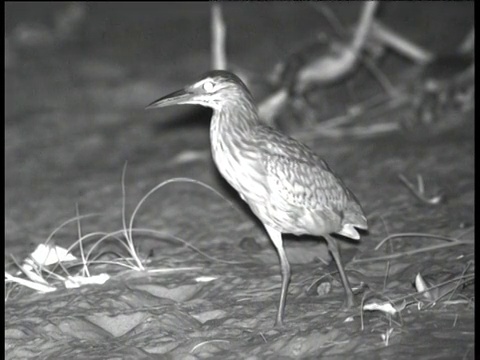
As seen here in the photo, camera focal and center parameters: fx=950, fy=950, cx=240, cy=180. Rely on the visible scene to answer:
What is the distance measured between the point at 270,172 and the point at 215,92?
1.63ft

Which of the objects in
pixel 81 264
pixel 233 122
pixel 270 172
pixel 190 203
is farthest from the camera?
pixel 190 203

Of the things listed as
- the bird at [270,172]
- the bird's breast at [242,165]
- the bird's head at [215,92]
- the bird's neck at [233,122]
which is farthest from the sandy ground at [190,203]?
the bird's head at [215,92]

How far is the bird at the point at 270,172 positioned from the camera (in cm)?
429

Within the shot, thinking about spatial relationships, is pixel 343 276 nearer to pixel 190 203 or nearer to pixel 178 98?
pixel 178 98

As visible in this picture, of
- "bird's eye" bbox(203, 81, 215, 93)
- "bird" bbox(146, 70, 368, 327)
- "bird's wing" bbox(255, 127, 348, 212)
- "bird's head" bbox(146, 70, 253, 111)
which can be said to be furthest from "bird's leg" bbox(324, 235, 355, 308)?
"bird's eye" bbox(203, 81, 215, 93)

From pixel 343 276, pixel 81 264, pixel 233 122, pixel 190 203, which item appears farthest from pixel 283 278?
pixel 190 203

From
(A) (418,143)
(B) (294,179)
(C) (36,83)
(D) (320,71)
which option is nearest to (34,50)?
(C) (36,83)

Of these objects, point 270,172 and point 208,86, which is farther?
point 208,86

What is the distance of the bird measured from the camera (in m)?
4.29

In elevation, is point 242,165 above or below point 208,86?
below

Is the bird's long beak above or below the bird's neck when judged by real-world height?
above

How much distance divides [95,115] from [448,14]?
4196mm

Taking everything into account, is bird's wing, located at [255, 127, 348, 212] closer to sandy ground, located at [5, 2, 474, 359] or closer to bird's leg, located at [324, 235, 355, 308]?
bird's leg, located at [324, 235, 355, 308]

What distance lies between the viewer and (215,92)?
448 cm
